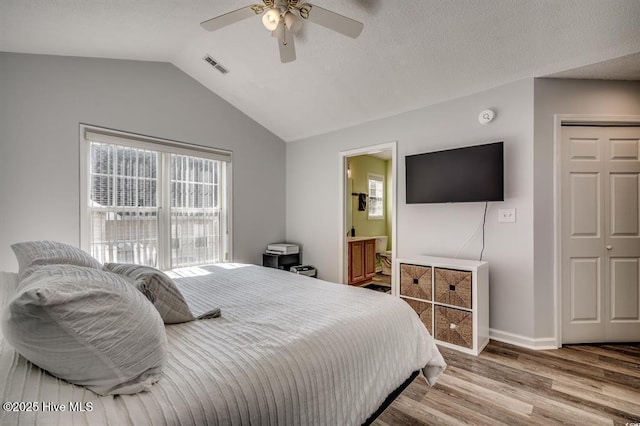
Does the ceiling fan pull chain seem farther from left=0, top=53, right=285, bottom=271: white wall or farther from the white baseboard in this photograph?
the white baseboard

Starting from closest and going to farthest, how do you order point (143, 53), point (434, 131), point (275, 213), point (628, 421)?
1. point (628, 421)
2. point (143, 53)
3. point (434, 131)
4. point (275, 213)

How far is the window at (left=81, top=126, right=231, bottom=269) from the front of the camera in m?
2.96

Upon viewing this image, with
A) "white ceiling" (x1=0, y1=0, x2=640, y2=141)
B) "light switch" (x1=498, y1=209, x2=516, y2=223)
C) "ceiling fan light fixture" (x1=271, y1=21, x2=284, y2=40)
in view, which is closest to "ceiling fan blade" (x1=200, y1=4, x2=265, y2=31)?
"ceiling fan light fixture" (x1=271, y1=21, x2=284, y2=40)

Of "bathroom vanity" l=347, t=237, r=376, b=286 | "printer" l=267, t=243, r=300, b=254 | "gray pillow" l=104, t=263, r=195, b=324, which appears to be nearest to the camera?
"gray pillow" l=104, t=263, r=195, b=324

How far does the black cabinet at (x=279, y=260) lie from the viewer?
167 inches

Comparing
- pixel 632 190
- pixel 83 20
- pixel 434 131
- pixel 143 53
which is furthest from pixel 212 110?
pixel 632 190

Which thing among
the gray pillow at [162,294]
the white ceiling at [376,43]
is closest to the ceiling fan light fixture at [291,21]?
the white ceiling at [376,43]

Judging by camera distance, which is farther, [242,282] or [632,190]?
[632,190]

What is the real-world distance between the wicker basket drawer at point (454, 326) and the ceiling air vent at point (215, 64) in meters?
3.51

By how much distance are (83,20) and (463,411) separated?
13.2ft

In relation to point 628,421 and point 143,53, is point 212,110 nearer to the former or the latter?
point 143,53

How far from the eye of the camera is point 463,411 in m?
1.80

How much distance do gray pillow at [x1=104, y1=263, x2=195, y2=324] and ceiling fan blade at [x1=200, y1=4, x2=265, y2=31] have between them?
167cm

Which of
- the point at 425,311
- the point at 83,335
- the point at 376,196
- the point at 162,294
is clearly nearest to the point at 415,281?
the point at 425,311
